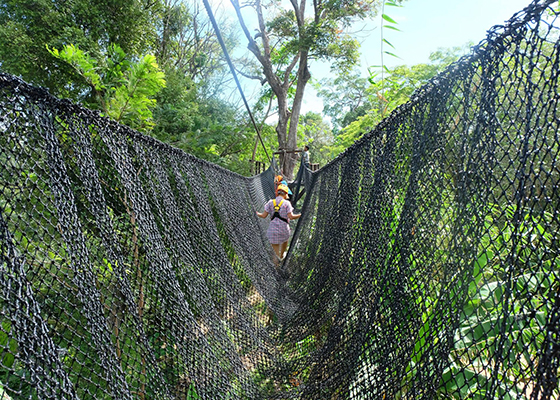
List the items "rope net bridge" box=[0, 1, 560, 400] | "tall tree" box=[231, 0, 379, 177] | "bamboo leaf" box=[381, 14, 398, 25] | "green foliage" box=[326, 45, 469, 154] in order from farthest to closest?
1. "tall tree" box=[231, 0, 379, 177]
2. "green foliage" box=[326, 45, 469, 154]
3. "bamboo leaf" box=[381, 14, 398, 25]
4. "rope net bridge" box=[0, 1, 560, 400]

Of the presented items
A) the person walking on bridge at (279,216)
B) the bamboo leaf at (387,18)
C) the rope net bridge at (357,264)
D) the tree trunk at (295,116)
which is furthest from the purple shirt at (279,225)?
the tree trunk at (295,116)

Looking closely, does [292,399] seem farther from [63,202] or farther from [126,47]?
[126,47]

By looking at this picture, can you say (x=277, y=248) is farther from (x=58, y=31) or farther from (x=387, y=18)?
(x=58, y=31)

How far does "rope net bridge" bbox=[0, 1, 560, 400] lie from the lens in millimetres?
715

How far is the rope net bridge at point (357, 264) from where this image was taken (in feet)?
2.35

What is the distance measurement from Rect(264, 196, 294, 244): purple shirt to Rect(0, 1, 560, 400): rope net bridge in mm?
1813

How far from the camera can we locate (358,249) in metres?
1.52

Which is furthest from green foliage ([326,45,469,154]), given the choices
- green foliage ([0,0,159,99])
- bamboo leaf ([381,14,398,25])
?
green foliage ([0,0,159,99])

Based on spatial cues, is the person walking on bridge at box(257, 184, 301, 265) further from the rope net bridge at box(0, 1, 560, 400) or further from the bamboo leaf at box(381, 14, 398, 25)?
the bamboo leaf at box(381, 14, 398, 25)

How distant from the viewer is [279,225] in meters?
4.28

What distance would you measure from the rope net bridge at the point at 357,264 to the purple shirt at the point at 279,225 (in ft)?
5.95

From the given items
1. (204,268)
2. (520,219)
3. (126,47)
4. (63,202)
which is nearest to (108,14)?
(126,47)

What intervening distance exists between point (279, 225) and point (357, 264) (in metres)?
2.84

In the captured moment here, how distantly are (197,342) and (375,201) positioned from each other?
3.19 feet
